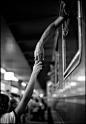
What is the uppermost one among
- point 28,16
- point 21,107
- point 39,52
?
point 28,16

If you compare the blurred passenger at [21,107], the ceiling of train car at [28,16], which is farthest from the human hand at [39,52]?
the ceiling of train car at [28,16]

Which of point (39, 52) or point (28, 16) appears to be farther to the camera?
point (28, 16)

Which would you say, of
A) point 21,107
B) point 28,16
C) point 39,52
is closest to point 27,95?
point 21,107

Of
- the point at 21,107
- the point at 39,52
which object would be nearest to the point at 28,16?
the point at 39,52

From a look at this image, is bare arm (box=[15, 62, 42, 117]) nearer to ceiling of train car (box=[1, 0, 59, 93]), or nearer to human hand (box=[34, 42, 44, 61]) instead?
human hand (box=[34, 42, 44, 61])

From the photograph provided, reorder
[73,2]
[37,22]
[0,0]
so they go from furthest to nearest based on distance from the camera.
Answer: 1. [37,22]
2. [0,0]
3. [73,2]

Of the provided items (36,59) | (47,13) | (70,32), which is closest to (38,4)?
(47,13)

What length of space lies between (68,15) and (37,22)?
10.3ft

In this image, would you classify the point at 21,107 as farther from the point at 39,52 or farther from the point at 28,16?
the point at 28,16

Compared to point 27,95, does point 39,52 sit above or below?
above

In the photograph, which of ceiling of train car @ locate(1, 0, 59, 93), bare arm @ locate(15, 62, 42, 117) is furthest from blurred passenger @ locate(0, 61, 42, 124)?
ceiling of train car @ locate(1, 0, 59, 93)

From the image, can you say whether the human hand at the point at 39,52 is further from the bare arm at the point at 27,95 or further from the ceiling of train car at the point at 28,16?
the ceiling of train car at the point at 28,16

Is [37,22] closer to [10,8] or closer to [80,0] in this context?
[10,8]

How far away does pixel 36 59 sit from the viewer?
1126 millimetres
